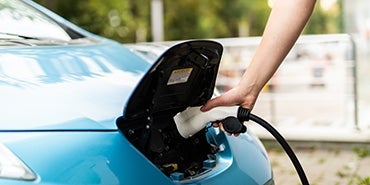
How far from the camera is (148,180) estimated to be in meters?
1.96

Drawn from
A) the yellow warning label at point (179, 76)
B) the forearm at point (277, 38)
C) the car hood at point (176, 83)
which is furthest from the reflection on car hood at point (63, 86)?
the forearm at point (277, 38)

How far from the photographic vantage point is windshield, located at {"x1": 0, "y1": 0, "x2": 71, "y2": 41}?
9.64ft

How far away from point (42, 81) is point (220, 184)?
0.77 meters

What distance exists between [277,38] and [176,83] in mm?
407

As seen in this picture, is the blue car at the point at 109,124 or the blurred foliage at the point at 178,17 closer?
the blue car at the point at 109,124

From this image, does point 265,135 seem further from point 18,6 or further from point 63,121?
point 63,121

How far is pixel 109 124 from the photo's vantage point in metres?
2.07

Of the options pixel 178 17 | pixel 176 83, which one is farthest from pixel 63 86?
pixel 178 17

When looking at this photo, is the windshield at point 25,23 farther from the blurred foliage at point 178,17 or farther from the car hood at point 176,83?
the blurred foliage at point 178,17

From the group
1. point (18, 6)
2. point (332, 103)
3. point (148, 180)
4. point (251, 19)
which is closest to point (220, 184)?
point (148, 180)

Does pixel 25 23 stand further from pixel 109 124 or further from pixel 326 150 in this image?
pixel 326 150

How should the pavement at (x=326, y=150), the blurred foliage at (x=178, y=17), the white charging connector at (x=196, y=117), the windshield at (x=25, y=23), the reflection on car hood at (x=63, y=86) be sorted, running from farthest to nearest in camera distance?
the blurred foliage at (x=178, y=17)
the pavement at (x=326, y=150)
the windshield at (x=25, y=23)
the white charging connector at (x=196, y=117)
the reflection on car hood at (x=63, y=86)

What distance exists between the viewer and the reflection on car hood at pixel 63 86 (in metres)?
2.02

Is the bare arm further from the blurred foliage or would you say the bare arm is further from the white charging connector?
the blurred foliage
